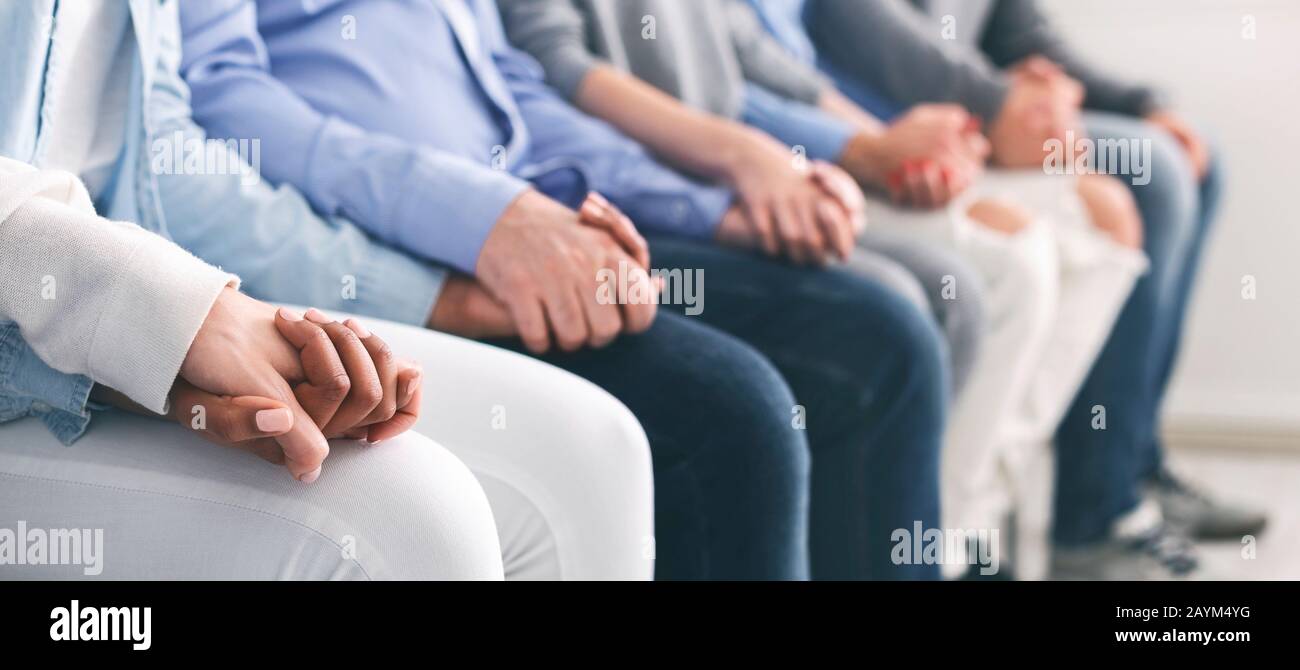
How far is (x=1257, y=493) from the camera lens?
1597 mm

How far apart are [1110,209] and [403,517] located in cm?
107

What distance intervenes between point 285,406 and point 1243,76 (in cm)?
178

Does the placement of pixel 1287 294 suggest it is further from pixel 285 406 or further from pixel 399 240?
pixel 285 406

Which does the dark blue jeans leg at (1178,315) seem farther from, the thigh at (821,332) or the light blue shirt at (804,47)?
the thigh at (821,332)

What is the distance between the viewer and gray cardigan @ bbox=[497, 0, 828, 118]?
1.00 metres

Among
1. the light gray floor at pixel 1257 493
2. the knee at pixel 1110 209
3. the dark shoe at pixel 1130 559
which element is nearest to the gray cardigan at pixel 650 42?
the knee at pixel 1110 209

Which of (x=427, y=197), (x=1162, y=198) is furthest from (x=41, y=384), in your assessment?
(x=1162, y=198)

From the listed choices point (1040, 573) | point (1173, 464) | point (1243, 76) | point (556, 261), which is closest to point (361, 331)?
point (556, 261)

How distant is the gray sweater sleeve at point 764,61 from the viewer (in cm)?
122

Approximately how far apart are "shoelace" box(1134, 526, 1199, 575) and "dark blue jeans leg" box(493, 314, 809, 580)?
797 mm

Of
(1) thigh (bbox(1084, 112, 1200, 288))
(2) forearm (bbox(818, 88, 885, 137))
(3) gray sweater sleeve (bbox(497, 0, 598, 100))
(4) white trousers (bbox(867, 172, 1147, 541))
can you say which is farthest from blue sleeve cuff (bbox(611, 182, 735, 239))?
(1) thigh (bbox(1084, 112, 1200, 288))

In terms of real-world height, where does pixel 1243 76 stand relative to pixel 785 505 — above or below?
above

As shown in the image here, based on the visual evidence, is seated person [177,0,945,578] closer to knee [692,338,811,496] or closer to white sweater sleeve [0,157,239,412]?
knee [692,338,811,496]

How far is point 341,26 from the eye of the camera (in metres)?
0.78
